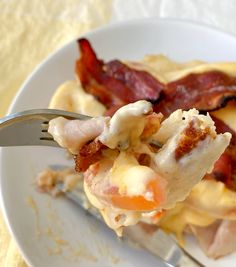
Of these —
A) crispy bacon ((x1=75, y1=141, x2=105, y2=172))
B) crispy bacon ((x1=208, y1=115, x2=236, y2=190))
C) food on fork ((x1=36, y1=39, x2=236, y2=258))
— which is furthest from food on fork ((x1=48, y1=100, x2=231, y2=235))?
crispy bacon ((x1=208, y1=115, x2=236, y2=190))

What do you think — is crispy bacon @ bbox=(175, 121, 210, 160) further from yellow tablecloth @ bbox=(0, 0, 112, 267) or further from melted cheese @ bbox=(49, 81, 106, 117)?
yellow tablecloth @ bbox=(0, 0, 112, 267)

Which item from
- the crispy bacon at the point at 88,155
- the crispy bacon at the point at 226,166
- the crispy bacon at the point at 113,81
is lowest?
the crispy bacon at the point at 226,166

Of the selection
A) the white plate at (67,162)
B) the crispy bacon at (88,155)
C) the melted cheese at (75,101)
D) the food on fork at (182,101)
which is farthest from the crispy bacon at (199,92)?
the crispy bacon at (88,155)

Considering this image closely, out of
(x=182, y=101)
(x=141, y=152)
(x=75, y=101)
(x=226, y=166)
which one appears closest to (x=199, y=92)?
(x=182, y=101)

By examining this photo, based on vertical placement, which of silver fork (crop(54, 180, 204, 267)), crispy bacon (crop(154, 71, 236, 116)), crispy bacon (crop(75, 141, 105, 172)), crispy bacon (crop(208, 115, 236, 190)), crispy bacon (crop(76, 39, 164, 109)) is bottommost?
silver fork (crop(54, 180, 204, 267))

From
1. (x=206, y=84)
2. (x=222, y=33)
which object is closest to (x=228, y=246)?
(x=206, y=84)

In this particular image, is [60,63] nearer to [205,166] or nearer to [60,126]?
[60,126]

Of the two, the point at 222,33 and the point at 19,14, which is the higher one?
the point at 19,14

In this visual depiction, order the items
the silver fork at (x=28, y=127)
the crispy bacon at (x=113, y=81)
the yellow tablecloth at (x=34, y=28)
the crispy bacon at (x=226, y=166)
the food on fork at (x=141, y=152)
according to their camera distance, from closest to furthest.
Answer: the food on fork at (x=141, y=152) < the silver fork at (x=28, y=127) < the crispy bacon at (x=226, y=166) < the crispy bacon at (x=113, y=81) < the yellow tablecloth at (x=34, y=28)

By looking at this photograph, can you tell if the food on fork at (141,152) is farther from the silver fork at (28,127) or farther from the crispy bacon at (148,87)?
the crispy bacon at (148,87)
